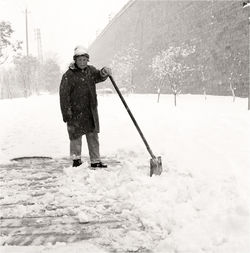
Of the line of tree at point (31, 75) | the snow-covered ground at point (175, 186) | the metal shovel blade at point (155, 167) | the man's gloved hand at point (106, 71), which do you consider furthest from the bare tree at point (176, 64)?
the line of tree at point (31, 75)

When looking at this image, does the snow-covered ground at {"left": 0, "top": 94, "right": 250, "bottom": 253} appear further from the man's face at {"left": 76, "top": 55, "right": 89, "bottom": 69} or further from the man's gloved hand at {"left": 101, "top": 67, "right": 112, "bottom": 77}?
the man's face at {"left": 76, "top": 55, "right": 89, "bottom": 69}

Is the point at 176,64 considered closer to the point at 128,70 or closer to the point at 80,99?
the point at 128,70

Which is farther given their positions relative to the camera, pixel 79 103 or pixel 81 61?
pixel 79 103

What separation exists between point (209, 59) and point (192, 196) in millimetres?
14922

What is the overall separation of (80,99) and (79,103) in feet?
0.20

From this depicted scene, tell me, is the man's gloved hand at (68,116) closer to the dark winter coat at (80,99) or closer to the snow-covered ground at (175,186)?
the dark winter coat at (80,99)

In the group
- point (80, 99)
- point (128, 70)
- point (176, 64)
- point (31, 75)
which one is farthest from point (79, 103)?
point (31, 75)

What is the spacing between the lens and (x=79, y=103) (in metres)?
5.70

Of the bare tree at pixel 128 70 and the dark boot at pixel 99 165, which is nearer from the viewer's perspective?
the dark boot at pixel 99 165

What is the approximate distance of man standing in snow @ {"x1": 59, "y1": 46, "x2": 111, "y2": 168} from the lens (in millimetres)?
5633

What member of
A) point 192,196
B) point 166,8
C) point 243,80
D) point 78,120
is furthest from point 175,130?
point 166,8

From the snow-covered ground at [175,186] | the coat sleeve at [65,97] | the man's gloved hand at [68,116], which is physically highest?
the coat sleeve at [65,97]

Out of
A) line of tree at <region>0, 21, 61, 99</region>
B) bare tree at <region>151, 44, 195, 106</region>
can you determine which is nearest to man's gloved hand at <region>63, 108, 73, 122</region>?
bare tree at <region>151, 44, 195, 106</region>

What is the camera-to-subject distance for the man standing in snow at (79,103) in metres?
5.63
